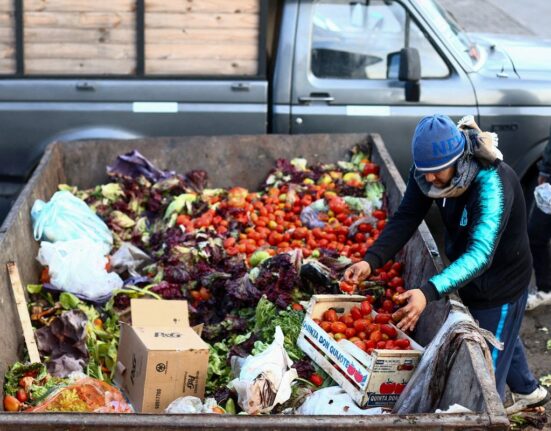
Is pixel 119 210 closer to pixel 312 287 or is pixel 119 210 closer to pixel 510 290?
pixel 312 287

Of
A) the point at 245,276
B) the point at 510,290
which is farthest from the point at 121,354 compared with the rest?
the point at 510,290

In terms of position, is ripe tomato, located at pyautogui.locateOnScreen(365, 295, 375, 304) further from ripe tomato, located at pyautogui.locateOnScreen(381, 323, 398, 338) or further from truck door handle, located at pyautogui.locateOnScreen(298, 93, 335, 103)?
truck door handle, located at pyautogui.locateOnScreen(298, 93, 335, 103)

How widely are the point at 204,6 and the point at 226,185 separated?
1.59 meters

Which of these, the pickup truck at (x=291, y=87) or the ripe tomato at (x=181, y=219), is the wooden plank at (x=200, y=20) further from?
the ripe tomato at (x=181, y=219)

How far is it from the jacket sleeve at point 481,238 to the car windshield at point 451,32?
11.1 ft

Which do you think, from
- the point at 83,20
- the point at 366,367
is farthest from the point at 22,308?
the point at 83,20

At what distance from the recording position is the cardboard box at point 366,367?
194 inches

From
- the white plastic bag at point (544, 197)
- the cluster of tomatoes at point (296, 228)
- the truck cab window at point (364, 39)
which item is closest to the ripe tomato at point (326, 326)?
the cluster of tomatoes at point (296, 228)

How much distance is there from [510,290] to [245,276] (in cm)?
188

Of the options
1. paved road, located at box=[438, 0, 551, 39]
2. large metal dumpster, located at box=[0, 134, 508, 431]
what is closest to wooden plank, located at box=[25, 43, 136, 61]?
large metal dumpster, located at box=[0, 134, 508, 431]

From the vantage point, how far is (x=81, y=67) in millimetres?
7957

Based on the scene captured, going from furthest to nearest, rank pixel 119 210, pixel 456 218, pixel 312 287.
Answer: pixel 119 210
pixel 312 287
pixel 456 218

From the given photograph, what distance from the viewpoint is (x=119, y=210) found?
7730 millimetres

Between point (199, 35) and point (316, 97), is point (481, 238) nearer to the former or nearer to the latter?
point (316, 97)
